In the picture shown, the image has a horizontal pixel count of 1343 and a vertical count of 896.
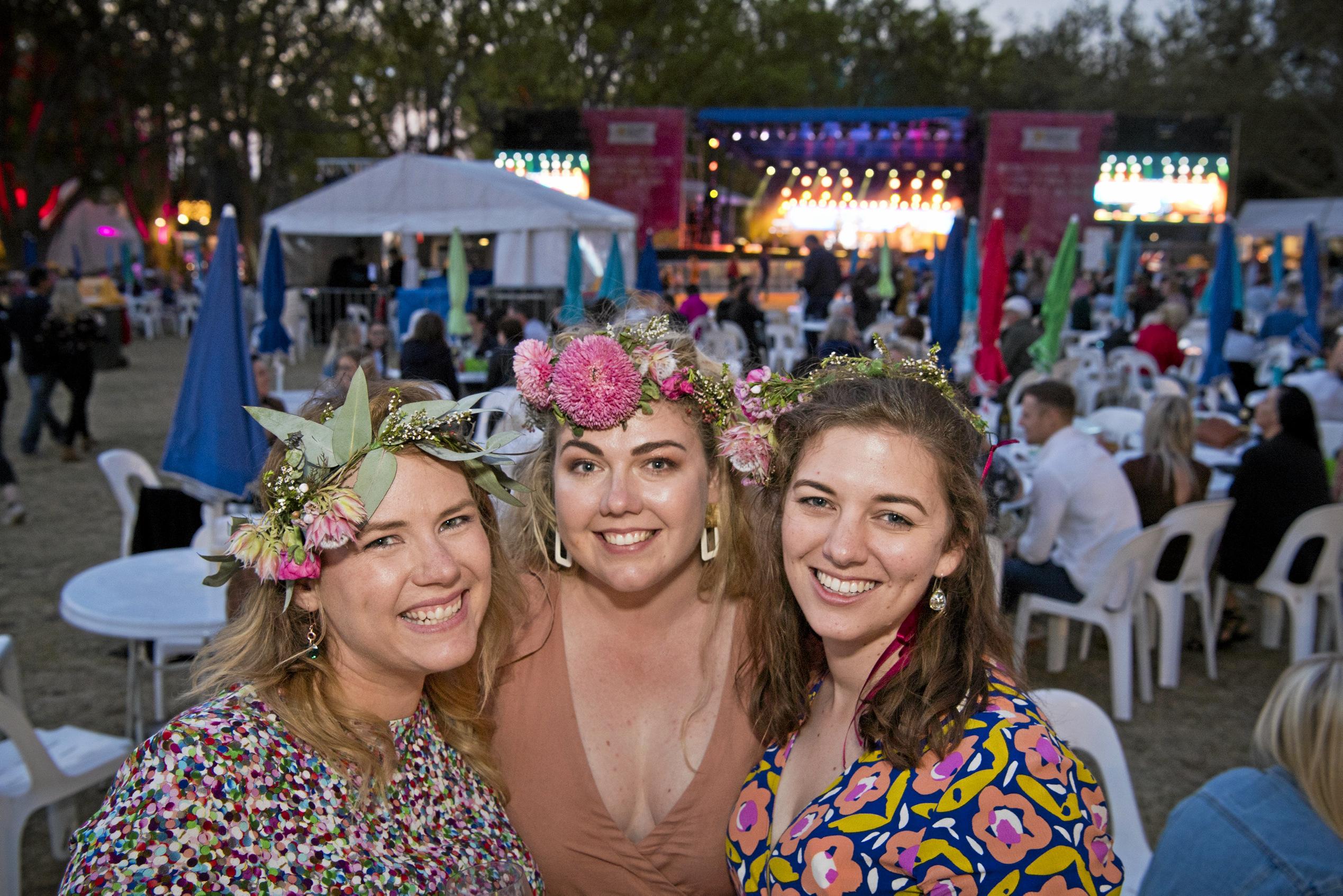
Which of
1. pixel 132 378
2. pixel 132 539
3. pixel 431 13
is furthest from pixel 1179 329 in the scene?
pixel 431 13

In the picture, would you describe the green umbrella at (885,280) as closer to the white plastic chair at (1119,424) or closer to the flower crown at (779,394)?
the white plastic chair at (1119,424)

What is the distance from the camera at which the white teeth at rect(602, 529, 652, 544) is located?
2084mm

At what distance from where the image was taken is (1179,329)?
11.2m

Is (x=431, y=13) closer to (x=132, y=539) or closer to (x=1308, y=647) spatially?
(x=132, y=539)

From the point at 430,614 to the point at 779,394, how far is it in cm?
76

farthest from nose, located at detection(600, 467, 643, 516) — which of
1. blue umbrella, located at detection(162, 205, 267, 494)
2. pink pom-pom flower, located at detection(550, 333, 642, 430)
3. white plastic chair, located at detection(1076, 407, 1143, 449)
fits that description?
white plastic chair, located at detection(1076, 407, 1143, 449)

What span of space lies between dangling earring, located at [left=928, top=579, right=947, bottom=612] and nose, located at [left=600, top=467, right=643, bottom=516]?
24.9 inches

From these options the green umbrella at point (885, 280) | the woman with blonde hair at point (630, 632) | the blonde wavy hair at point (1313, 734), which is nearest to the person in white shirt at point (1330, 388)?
the blonde wavy hair at point (1313, 734)

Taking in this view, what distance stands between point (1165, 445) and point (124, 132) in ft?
90.7

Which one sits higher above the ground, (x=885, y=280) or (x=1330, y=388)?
(x=885, y=280)

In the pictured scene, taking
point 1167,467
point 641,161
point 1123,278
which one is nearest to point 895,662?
point 1167,467

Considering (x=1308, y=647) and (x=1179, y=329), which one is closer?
(x=1308, y=647)

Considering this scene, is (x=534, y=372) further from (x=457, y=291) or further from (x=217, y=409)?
(x=457, y=291)

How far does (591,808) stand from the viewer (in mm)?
2047
